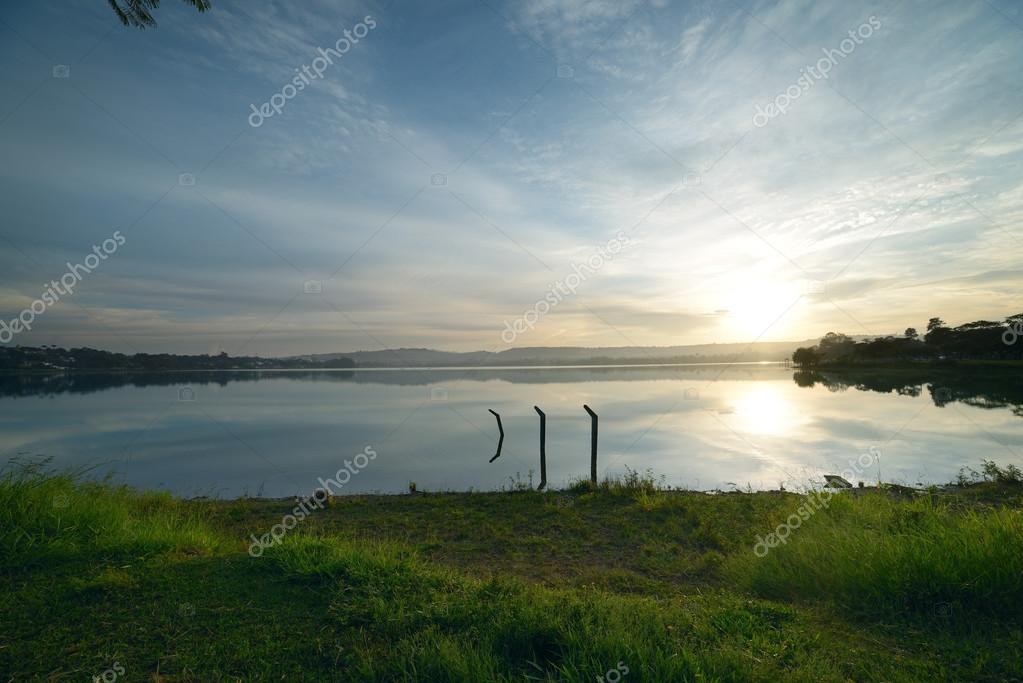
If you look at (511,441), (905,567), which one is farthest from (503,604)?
(511,441)

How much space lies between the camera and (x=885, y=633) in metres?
4.59

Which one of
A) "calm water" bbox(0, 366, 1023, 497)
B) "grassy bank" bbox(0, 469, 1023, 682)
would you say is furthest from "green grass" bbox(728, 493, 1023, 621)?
"calm water" bbox(0, 366, 1023, 497)

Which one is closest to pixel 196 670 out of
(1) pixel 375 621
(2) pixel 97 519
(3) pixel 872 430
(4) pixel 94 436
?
(1) pixel 375 621

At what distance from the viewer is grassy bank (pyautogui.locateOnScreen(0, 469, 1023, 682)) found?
3.84 meters

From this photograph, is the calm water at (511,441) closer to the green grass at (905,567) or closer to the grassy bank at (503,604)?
the grassy bank at (503,604)

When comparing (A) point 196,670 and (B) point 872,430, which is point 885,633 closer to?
(A) point 196,670

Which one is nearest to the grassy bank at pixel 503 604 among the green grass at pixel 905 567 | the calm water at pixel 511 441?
the green grass at pixel 905 567

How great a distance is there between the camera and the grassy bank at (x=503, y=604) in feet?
12.6

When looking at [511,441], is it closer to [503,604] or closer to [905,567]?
[905,567]

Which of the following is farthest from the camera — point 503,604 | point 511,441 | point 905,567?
point 511,441

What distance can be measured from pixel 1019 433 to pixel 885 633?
29.5 m

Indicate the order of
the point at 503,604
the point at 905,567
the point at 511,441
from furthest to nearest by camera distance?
the point at 511,441 → the point at 905,567 → the point at 503,604

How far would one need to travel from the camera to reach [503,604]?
15.3 ft

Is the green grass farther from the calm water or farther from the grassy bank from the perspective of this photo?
the calm water
